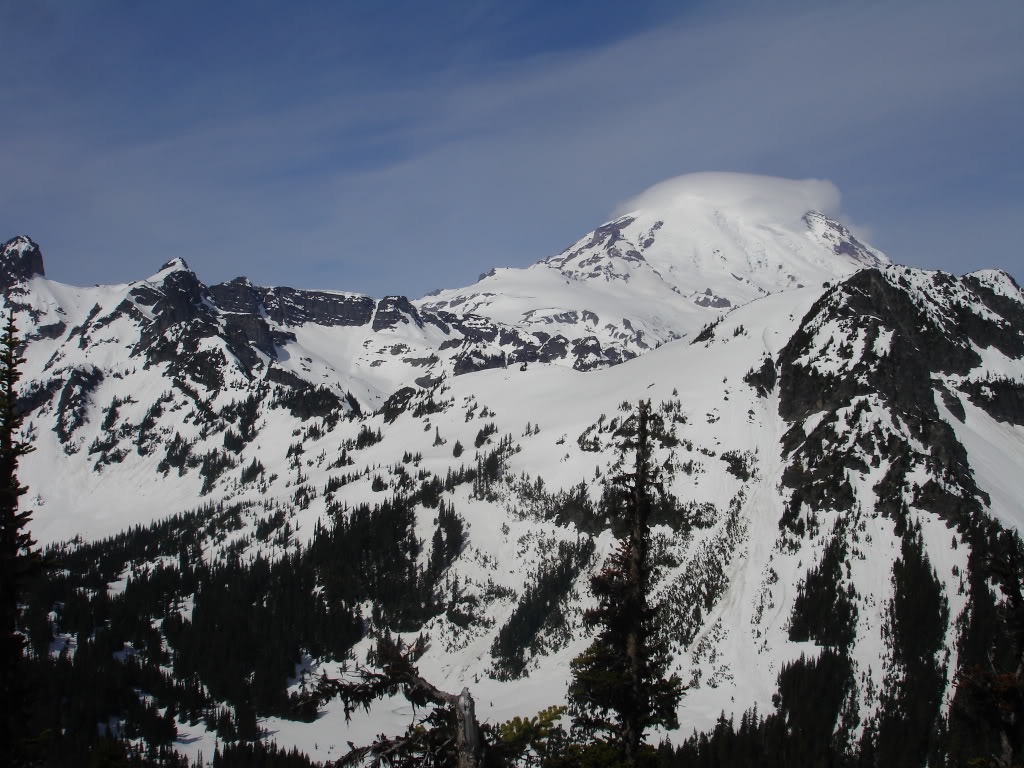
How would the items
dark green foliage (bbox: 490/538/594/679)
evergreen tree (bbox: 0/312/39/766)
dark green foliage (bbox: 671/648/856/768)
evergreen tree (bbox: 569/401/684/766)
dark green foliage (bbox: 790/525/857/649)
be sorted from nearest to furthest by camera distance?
evergreen tree (bbox: 569/401/684/766) → evergreen tree (bbox: 0/312/39/766) → dark green foliage (bbox: 671/648/856/768) → dark green foliage (bbox: 790/525/857/649) → dark green foliage (bbox: 490/538/594/679)

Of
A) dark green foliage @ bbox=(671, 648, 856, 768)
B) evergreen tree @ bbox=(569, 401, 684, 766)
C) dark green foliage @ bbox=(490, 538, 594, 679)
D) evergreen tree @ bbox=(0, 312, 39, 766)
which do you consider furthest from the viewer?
dark green foliage @ bbox=(490, 538, 594, 679)

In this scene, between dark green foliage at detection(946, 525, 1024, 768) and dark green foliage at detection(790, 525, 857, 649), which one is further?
dark green foliage at detection(790, 525, 857, 649)

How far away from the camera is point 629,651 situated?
91.9ft

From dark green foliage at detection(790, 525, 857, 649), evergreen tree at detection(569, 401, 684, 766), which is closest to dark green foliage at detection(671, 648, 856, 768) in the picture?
dark green foliage at detection(790, 525, 857, 649)

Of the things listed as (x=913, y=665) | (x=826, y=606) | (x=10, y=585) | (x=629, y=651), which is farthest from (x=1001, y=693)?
(x=826, y=606)

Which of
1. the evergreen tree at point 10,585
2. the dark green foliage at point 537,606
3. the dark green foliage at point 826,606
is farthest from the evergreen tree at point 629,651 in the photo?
the dark green foliage at point 537,606

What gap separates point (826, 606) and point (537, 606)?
2455 inches

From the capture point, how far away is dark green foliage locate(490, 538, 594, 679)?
171125 mm

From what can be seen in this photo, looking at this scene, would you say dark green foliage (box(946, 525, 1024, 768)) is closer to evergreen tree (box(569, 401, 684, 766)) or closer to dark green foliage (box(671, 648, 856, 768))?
evergreen tree (box(569, 401, 684, 766))

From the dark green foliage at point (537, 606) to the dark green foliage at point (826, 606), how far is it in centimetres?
5034

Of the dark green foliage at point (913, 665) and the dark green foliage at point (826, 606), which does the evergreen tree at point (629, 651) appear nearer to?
the dark green foliage at point (913, 665)

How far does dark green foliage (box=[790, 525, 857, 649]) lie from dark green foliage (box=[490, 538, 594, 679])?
1982 inches

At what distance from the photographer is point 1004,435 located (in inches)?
7662

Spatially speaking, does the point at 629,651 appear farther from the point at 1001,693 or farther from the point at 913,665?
the point at 913,665
